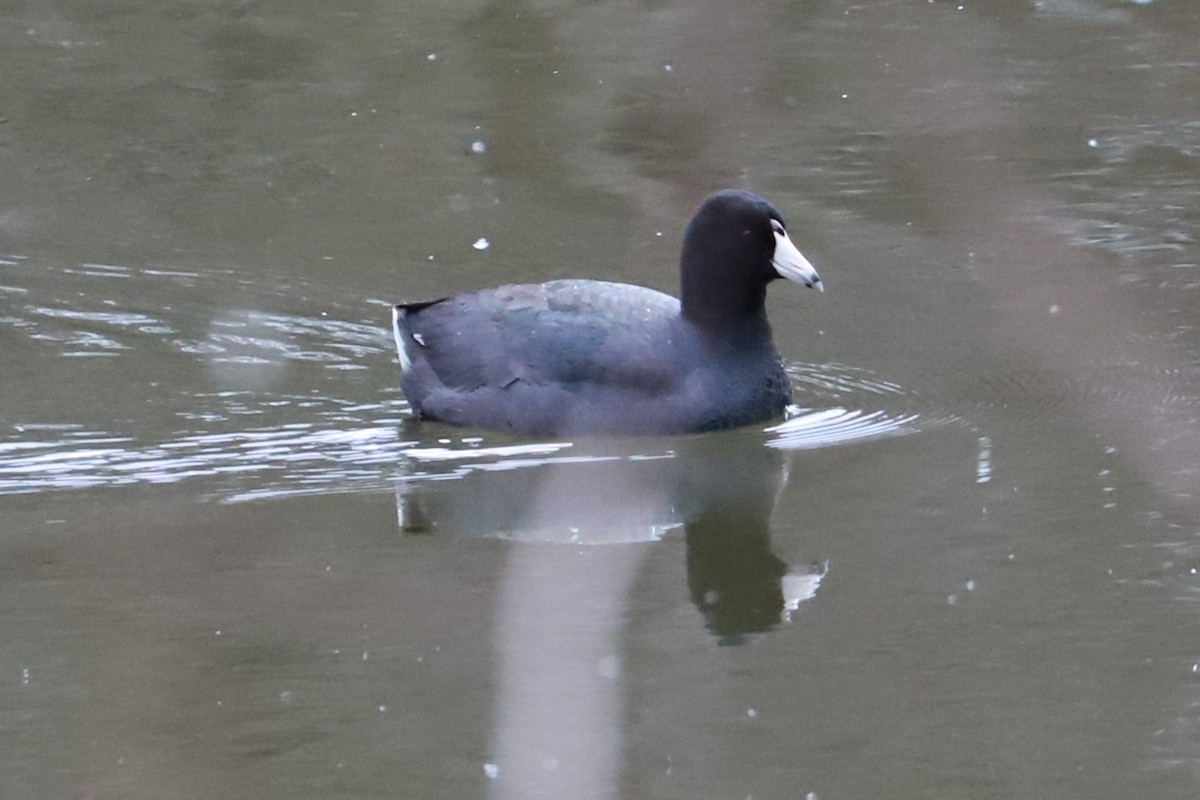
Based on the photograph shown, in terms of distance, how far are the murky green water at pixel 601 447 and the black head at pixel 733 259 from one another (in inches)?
10.3

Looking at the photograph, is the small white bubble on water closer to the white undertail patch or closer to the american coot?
the american coot

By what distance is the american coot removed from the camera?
289 inches

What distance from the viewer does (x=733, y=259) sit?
25.0 feet

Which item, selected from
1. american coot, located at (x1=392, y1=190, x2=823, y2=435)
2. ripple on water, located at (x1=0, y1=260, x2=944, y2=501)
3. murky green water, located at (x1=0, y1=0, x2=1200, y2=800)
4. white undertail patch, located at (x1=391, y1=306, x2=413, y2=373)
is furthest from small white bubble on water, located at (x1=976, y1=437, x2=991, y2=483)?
white undertail patch, located at (x1=391, y1=306, x2=413, y2=373)

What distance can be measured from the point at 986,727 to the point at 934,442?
99.5 inches

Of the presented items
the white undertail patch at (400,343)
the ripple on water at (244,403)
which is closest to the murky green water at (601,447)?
the ripple on water at (244,403)

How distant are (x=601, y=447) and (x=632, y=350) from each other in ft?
1.26

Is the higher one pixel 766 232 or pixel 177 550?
pixel 766 232

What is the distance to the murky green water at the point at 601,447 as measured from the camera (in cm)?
475

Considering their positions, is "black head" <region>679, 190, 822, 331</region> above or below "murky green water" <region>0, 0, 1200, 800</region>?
above

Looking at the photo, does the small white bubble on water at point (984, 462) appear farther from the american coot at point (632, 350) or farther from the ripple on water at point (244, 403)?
the american coot at point (632, 350)

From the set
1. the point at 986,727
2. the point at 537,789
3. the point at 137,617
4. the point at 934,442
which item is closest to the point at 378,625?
the point at 137,617

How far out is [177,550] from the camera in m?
6.27

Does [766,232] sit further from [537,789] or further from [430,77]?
[430,77]
